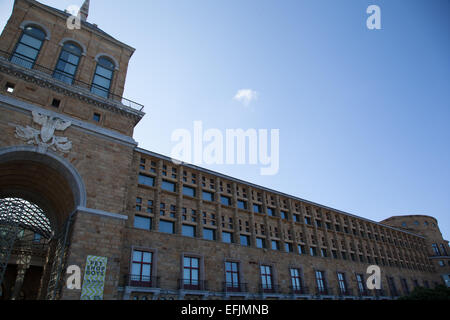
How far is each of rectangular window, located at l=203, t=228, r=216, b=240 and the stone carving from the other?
45.9ft

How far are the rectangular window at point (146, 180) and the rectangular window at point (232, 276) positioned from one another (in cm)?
1021

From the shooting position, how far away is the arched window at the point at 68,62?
21.8 meters

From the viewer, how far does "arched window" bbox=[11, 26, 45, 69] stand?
2030cm

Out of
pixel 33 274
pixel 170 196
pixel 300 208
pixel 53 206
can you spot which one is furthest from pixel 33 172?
pixel 300 208

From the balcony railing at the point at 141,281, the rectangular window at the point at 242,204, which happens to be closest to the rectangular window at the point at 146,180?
the balcony railing at the point at 141,281

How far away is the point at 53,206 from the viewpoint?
23172mm

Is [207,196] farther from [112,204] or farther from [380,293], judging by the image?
[380,293]

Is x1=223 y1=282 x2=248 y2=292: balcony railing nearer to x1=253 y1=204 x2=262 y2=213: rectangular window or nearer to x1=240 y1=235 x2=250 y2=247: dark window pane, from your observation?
x1=240 y1=235 x2=250 y2=247: dark window pane

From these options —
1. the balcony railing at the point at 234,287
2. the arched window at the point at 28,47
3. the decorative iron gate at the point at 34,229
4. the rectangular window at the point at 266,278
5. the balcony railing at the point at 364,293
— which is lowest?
the balcony railing at the point at 364,293

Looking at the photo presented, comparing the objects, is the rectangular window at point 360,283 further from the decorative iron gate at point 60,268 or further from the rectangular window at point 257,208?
the decorative iron gate at point 60,268

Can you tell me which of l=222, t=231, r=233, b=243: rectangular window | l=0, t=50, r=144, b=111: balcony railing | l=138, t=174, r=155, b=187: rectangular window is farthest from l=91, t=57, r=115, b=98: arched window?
l=222, t=231, r=233, b=243: rectangular window

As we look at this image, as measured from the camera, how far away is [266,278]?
2777cm

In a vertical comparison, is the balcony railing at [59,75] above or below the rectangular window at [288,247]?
above
